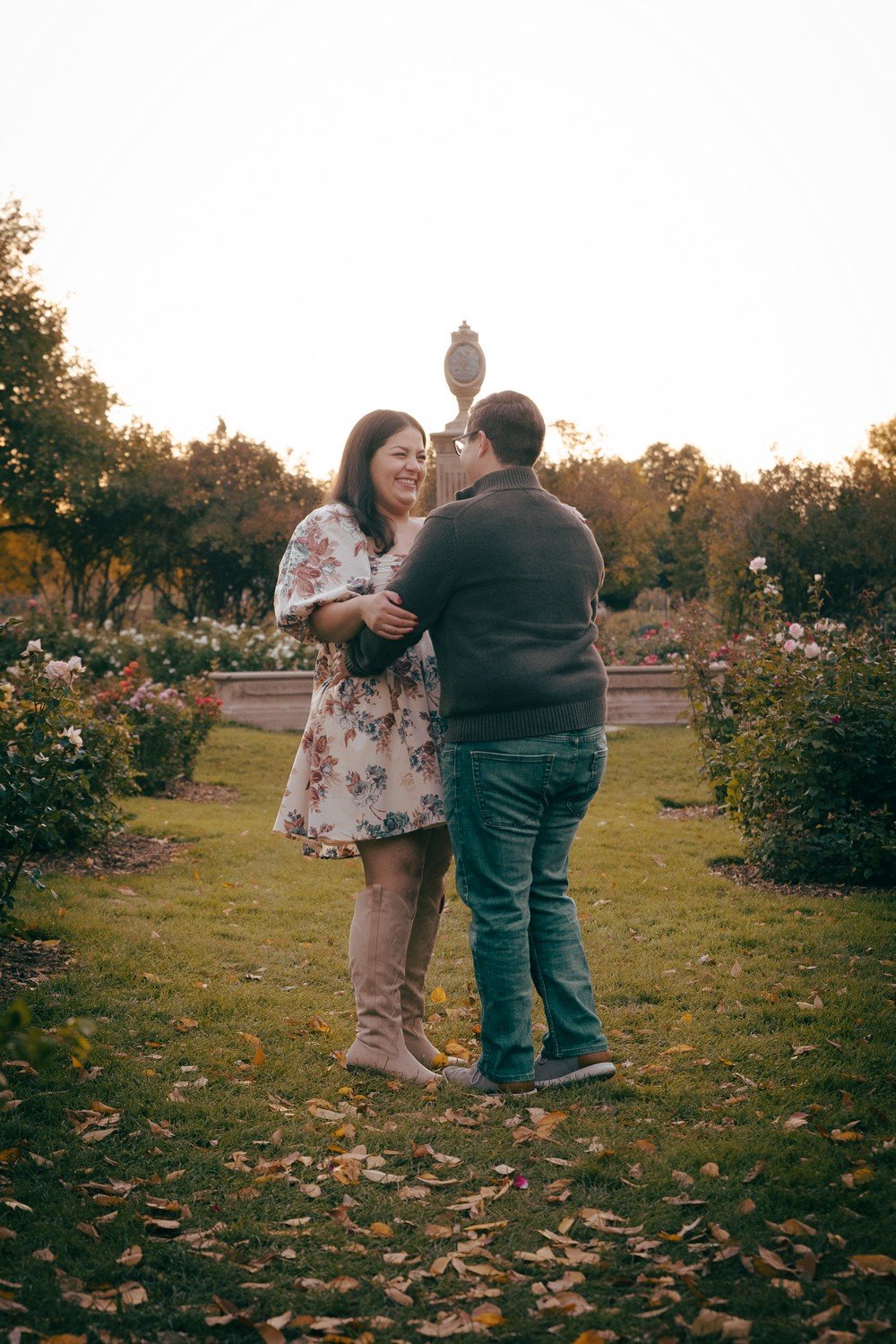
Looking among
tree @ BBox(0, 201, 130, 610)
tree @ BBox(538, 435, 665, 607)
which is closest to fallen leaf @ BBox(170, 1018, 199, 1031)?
tree @ BBox(0, 201, 130, 610)

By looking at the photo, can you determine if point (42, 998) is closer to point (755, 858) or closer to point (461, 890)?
point (461, 890)

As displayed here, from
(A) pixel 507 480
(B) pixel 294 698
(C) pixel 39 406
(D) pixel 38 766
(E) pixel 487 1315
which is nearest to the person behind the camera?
(E) pixel 487 1315

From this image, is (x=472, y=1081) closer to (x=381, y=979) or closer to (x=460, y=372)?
(x=381, y=979)

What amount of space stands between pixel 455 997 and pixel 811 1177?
202cm

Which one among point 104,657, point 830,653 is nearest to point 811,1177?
point 830,653

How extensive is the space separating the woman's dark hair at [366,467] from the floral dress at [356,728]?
0.04 metres

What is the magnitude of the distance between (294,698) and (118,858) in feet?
21.5

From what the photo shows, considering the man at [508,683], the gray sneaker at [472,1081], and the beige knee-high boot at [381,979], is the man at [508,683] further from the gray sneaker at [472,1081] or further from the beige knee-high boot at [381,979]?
the beige knee-high boot at [381,979]

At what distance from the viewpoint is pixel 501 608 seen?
11.0 ft

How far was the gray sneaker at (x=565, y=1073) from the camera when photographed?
3629mm

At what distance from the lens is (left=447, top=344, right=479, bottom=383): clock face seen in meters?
12.0

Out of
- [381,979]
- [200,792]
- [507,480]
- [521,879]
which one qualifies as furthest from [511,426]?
[200,792]

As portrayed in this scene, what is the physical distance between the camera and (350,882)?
21.8ft

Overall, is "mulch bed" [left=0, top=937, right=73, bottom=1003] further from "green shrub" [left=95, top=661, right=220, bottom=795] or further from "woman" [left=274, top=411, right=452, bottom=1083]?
"green shrub" [left=95, top=661, right=220, bottom=795]
